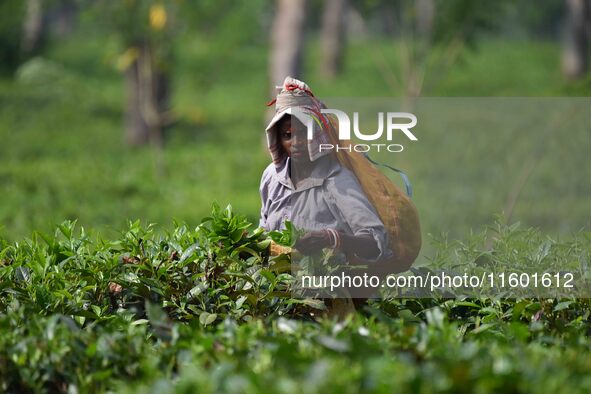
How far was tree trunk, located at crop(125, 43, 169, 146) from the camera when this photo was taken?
1379 centimetres

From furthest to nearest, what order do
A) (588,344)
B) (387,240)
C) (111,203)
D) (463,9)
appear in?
(463,9), (111,203), (387,240), (588,344)

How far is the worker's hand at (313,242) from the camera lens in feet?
12.7

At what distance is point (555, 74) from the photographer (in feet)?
80.0

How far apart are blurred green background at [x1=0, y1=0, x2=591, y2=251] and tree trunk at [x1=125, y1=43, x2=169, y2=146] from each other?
1.1 inches

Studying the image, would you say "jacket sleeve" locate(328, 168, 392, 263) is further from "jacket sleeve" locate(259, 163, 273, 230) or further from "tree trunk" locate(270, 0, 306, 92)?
"tree trunk" locate(270, 0, 306, 92)

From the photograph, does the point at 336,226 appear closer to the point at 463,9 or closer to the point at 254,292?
the point at 254,292

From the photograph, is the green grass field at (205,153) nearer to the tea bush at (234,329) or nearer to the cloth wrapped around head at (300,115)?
the cloth wrapped around head at (300,115)

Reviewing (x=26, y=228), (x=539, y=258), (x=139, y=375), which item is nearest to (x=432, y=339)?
(x=139, y=375)

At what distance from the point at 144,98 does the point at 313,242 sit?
11218mm

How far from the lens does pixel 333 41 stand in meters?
23.4

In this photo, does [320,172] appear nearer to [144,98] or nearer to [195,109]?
[195,109]

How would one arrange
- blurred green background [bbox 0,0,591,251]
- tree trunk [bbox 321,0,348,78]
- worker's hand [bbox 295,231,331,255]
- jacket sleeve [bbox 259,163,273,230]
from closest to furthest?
worker's hand [bbox 295,231,331,255] < jacket sleeve [bbox 259,163,273,230] < blurred green background [bbox 0,0,591,251] < tree trunk [bbox 321,0,348,78]

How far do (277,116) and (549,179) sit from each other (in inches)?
227

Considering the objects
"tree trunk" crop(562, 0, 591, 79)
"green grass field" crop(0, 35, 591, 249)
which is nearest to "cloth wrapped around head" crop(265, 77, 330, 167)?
"green grass field" crop(0, 35, 591, 249)
